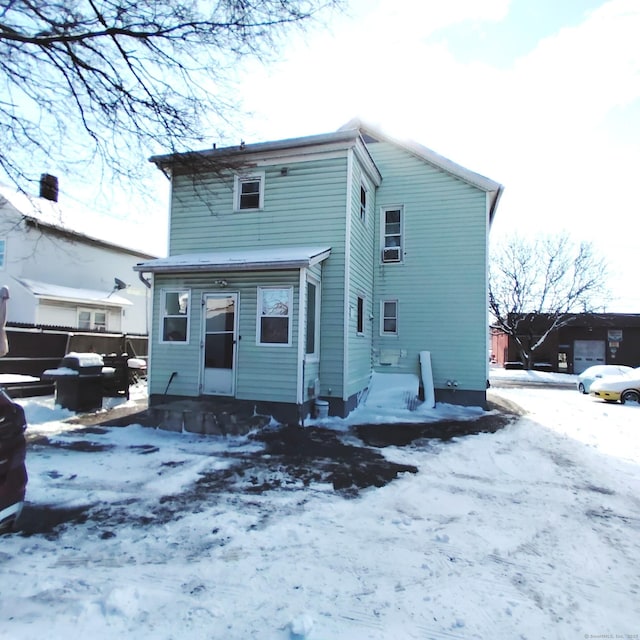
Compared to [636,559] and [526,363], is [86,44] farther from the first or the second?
[526,363]

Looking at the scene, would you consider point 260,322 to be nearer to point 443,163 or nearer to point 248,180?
point 248,180

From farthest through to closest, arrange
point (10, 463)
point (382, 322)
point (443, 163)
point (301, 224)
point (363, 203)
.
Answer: point (382, 322)
point (443, 163)
point (363, 203)
point (301, 224)
point (10, 463)

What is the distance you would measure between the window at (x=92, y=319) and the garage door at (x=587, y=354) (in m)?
29.9

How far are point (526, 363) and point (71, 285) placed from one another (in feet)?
90.9

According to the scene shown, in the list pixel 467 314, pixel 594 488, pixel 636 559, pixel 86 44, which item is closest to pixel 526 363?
pixel 467 314

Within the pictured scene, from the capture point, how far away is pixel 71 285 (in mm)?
18906

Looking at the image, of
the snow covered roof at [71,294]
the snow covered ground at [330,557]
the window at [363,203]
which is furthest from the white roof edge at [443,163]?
the snow covered roof at [71,294]

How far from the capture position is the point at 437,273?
12.2 m

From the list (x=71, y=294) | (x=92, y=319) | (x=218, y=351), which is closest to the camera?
(x=218, y=351)

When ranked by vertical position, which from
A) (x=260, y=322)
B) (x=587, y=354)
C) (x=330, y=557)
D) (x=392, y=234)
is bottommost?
(x=330, y=557)

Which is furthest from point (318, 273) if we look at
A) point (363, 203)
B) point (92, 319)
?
point (92, 319)

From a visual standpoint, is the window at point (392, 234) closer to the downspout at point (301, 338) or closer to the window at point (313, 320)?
the window at point (313, 320)

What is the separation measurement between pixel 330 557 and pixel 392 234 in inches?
413

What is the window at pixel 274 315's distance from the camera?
8.77 meters
